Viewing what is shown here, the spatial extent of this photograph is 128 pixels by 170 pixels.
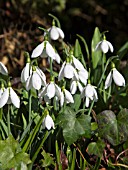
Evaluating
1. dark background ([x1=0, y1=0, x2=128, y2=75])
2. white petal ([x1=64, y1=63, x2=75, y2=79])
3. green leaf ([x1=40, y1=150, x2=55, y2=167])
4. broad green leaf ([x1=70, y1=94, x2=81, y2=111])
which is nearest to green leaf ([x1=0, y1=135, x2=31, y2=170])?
green leaf ([x1=40, y1=150, x2=55, y2=167])

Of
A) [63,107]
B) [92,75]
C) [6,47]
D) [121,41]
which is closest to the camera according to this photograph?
[63,107]

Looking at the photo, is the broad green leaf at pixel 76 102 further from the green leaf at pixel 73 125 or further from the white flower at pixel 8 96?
the white flower at pixel 8 96

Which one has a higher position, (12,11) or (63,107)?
(12,11)

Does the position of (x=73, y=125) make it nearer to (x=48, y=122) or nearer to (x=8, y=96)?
(x=48, y=122)

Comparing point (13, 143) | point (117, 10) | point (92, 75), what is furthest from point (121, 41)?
point (13, 143)

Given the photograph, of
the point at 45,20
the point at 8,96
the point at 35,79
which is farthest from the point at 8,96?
the point at 45,20

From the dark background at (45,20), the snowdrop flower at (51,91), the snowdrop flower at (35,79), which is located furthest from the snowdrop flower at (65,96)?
the dark background at (45,20)

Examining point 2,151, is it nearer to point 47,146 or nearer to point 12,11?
point 47,146
